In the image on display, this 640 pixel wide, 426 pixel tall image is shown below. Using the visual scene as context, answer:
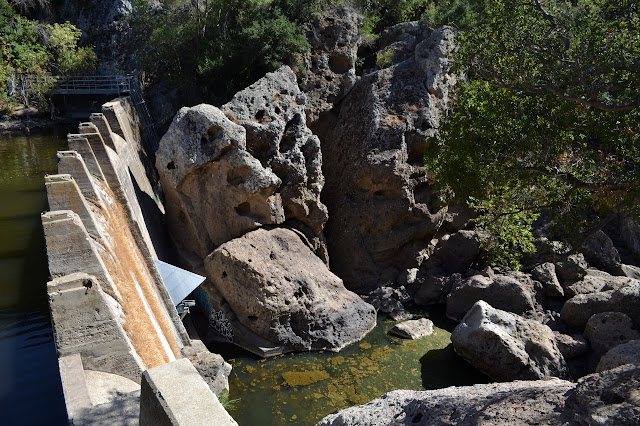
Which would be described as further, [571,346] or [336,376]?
[571,346]

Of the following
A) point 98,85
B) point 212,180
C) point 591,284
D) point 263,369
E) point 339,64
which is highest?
point 339,64

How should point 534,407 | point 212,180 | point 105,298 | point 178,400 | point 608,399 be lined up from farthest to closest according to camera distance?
1. point 212,180
2. point 105,298
3. point 178,400
4. point 534,407
5. point 608,399

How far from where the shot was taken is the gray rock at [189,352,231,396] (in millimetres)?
9797

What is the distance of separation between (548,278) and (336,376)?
22.1ft

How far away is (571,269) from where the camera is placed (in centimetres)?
1460

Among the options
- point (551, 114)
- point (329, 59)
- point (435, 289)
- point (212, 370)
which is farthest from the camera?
point (329, 59)

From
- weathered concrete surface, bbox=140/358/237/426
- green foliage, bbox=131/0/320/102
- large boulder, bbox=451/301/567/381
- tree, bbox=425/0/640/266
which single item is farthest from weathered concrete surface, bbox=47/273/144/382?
green foliage, bbox=131/0/320/102

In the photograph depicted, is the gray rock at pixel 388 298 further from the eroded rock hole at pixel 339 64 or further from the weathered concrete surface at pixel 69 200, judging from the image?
the weathered concrete surface at pixel 69 200

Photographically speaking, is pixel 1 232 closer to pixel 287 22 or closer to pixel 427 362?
pixel 287 22

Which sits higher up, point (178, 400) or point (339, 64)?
point (339, 64)

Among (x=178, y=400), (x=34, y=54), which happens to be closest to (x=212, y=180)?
(x=178, y=400)

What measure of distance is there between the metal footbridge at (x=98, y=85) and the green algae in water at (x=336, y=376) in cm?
1166

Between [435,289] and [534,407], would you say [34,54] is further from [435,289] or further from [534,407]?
[534,407]

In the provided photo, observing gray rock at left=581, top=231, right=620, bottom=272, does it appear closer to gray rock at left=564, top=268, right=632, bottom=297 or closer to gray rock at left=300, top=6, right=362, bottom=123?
gray rock at left=564, top=268, right=632, bottom=297
